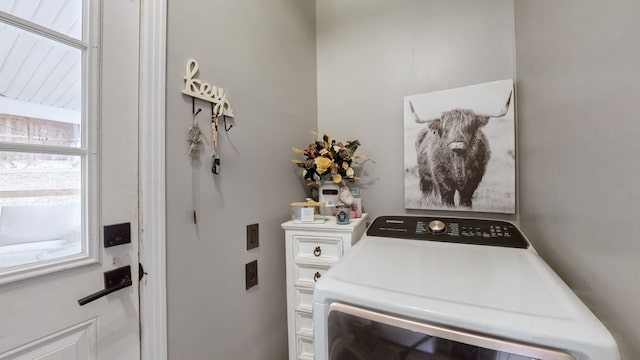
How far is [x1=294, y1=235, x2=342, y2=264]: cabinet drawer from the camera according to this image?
1221mm

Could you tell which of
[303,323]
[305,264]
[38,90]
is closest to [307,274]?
[305,264]

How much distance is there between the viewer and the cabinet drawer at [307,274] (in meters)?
1.24

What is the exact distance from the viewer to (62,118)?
2.32 ft

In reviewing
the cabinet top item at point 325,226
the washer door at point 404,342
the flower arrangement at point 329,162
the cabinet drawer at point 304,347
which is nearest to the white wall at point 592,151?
the washer door at point 404,342

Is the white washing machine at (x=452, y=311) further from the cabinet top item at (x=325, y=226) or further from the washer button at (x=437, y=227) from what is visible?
the cabinet top item at (x=325, y=226)

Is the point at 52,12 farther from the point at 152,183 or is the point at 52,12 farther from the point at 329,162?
the point at 329,162

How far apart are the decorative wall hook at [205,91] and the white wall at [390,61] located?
0.89 meters

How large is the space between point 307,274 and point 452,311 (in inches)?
33.7

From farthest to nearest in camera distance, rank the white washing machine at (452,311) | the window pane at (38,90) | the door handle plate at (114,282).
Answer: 1. the door handle plate at (114,282)
2. the window pane at (38,90)
3. the white washing machine at (452,311)

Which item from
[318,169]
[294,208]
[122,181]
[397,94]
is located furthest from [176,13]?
[397,94]

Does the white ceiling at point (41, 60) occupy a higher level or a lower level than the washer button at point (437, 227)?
higher

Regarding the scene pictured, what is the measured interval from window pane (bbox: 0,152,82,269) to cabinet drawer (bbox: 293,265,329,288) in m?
0.88

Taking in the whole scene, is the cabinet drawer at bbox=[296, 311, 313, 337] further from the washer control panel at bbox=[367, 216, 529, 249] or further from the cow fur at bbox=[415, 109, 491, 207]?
the cow fur at bbox=[415, 109, 491, 207]

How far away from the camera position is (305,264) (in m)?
1.26
